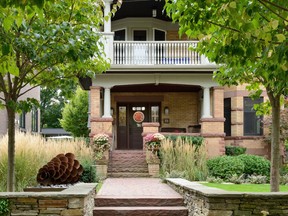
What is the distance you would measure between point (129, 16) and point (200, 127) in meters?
6.23

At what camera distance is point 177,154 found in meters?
16.4

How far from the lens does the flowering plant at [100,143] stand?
1755cm

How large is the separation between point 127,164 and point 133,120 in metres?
5.01

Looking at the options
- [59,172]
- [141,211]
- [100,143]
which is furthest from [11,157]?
[100,143]

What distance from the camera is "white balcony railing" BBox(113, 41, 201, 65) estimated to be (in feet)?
64.0

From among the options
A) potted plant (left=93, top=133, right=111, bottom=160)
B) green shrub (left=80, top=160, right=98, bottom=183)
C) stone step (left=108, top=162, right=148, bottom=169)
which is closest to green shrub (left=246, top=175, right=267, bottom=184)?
stone step (left=108, top=162, right=148, bottom=169)

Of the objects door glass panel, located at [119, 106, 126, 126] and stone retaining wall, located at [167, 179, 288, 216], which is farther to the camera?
door glass panel, located at [119, 106, 126, 126]

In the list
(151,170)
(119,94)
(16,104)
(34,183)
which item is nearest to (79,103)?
(119,94)

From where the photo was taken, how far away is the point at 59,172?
34.0ft

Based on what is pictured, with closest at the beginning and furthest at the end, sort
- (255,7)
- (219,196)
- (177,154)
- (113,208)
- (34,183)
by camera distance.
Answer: (255,7), (219,196), (113,208), (34,183), (177,154)

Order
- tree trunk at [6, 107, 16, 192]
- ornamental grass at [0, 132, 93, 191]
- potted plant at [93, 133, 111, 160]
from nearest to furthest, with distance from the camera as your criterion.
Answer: tree trunk at [6, 107, 16, 192] → ornamental grass at [0, 132, 93, 191] → potted plant at [93, 133, 111, 160]

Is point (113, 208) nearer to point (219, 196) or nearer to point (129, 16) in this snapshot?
point (219, 196)

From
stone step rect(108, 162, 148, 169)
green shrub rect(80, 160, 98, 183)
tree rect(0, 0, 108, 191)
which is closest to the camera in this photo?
tree rect(0, 0, 108, 191)

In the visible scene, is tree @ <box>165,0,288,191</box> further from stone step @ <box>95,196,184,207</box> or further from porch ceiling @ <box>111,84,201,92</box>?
porch ceiling @ <box>111,84,201,92</box>
